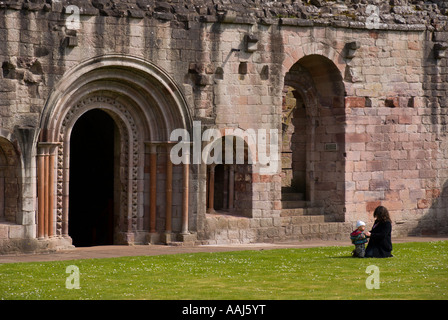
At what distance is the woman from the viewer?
17.7 meters

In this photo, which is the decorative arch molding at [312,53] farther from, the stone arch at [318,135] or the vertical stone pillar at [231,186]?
the vertical stone pillar at [231,186]

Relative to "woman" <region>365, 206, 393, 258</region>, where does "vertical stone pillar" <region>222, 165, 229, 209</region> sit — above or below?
above

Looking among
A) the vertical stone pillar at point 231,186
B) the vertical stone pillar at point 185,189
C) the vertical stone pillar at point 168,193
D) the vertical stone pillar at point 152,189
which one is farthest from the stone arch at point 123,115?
the vertical stone pillar at point 231,186

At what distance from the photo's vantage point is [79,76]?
1962 centimetres

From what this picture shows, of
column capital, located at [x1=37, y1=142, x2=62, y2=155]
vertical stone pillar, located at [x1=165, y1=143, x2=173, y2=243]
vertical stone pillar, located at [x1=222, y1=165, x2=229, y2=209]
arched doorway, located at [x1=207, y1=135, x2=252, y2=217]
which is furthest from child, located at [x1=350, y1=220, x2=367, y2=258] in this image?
column capital, located at [x1=37, y1=142, x2=62, y2=155]

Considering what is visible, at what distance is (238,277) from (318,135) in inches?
335

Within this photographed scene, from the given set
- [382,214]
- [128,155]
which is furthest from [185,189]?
[382,214]

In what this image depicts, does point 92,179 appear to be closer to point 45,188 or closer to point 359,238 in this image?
point 45,188

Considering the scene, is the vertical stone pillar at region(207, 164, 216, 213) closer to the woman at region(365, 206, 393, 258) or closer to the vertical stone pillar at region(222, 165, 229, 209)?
the vertical stone pillar at region(222, 165, 229, 209)

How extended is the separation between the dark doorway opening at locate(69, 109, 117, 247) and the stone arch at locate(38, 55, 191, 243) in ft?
5.61

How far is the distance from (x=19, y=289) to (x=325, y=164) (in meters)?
10.6

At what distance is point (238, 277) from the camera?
15.6 meters

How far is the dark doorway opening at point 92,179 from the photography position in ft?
75.7

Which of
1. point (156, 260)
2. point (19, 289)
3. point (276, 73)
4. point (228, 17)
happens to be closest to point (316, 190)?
point (276, 73)
